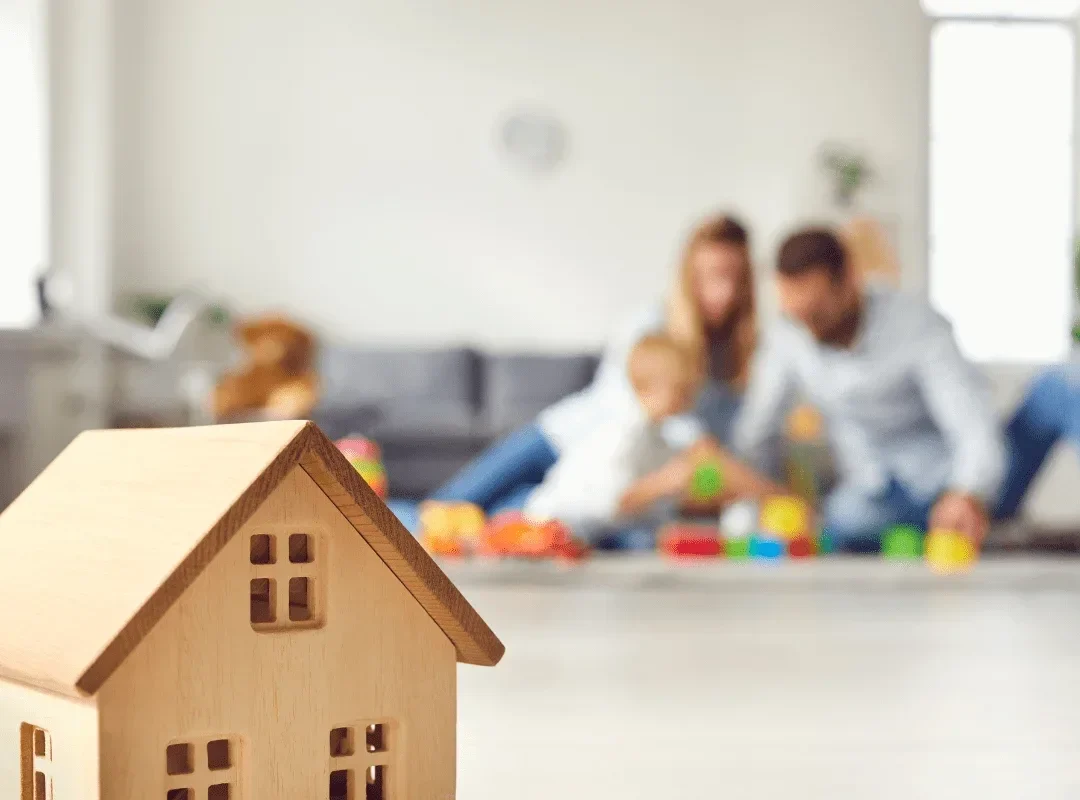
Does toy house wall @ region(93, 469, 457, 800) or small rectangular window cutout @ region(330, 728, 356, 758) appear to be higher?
toy house wall @ region(93, 469, 457, 800)

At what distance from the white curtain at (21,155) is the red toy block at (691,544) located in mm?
3288

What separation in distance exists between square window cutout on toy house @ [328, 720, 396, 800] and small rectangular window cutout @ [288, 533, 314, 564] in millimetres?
84

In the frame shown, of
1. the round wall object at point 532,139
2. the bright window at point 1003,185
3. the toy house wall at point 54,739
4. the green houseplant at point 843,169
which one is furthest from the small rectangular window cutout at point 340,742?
the bright window at point 1003,185

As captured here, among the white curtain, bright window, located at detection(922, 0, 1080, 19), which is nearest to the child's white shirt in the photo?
the white curtain

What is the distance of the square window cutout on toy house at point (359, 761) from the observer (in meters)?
0.60

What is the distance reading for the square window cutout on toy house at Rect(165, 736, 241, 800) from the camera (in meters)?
0.56

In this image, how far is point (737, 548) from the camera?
2.98 m

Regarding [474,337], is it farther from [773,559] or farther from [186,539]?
[186,539]

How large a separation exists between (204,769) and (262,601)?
83mm

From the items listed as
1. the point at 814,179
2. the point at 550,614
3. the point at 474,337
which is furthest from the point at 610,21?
the point at 550,614

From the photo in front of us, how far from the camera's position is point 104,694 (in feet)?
1.73

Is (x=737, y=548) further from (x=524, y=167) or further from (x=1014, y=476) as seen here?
(x=524, y=167)

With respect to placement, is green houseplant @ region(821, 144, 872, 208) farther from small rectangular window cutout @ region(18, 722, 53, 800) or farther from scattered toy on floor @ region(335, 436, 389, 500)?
small rectangular window cutout @ region(18, 722, 53, 800)

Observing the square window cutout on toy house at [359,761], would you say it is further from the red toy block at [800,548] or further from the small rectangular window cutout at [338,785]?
the red toy block at [800,548]
